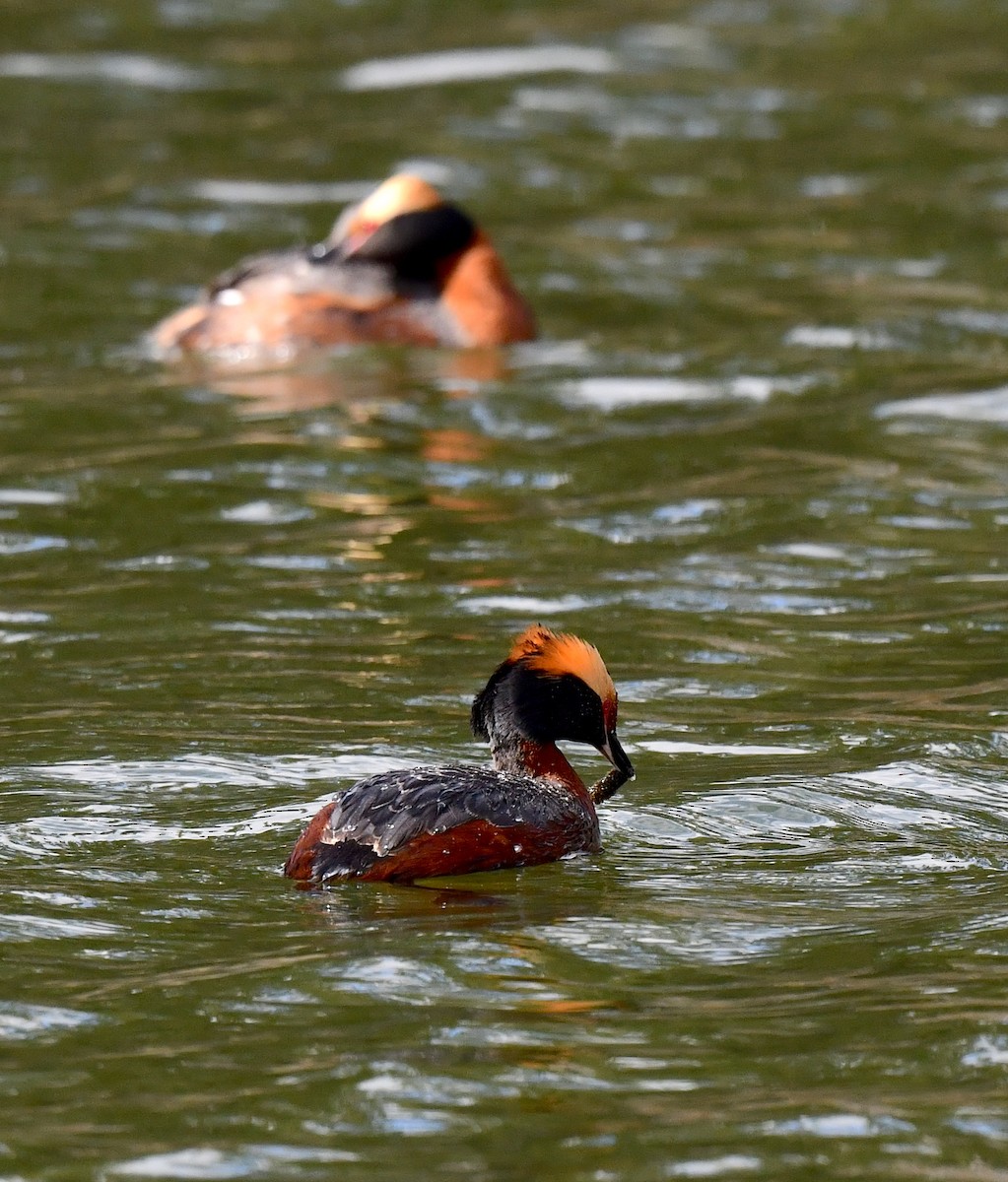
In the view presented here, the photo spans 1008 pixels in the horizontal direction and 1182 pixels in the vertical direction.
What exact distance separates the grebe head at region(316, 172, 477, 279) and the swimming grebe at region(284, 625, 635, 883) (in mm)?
9247

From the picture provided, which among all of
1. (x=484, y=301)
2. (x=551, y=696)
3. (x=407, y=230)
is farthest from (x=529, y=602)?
(x=407, y=230)

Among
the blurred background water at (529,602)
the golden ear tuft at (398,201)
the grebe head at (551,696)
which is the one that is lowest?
the blurred background water at (529,602)

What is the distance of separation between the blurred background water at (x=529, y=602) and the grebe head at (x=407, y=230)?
0.88 meters

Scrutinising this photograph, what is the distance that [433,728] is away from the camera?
10328 millimetres

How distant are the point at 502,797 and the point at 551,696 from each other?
1.51ft

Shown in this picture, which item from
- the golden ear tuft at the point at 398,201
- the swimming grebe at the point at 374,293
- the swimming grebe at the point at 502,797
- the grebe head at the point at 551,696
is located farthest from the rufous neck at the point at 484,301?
the grebe head at the point at 551,696

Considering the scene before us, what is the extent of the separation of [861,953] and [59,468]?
7.91 meters

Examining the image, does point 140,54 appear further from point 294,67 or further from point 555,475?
point 555,475

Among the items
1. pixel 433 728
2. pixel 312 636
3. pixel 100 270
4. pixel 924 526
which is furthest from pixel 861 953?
pixel 100 270

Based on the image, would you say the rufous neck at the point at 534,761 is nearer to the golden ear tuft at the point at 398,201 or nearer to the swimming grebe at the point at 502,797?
the swimming grebe at the point at 502,797

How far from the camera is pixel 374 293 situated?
17875 mm

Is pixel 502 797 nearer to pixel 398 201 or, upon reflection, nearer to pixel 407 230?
pixel 407 230

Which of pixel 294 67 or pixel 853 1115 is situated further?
pixel 294 67

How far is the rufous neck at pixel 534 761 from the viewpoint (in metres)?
9.02
